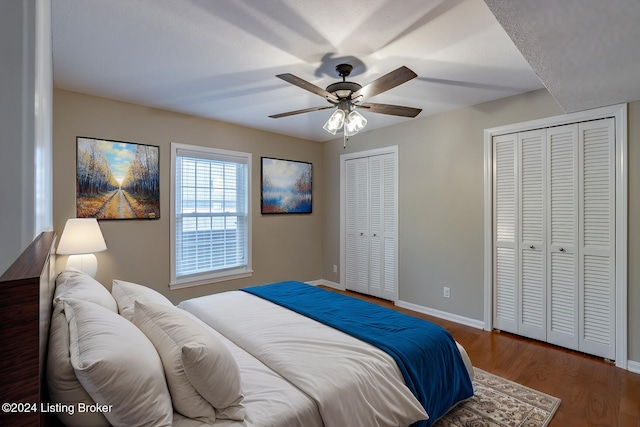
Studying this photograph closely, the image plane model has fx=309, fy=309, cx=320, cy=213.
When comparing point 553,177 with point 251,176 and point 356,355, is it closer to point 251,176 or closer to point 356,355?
point 356,355

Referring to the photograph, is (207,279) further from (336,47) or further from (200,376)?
(336,47)

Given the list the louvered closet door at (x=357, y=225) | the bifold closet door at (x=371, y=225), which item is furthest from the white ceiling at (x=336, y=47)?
the louvered closet door at (x=357, y=225)

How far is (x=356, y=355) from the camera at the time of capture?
63.7 inches

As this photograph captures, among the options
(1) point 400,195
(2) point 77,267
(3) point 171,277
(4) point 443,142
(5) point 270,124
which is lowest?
(3) point 171,277

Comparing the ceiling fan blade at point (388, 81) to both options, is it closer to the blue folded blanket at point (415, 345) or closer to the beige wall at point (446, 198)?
the blue folded blanket at point (415, 345)

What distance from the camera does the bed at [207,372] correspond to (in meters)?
0.97

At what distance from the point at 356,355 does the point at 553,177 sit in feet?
8.67

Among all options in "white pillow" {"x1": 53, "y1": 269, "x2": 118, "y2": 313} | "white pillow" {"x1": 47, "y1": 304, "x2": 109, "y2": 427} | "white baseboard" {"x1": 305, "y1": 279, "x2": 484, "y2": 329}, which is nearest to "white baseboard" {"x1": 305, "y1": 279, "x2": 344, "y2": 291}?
"white baseboard" {"x1": 305, "y1": 279, "x2": 484, "y2": 329}

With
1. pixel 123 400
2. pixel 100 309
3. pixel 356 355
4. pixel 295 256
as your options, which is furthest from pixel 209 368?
pixel 295 256

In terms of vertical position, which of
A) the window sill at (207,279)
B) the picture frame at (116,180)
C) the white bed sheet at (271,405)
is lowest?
the window sill at (207,279)

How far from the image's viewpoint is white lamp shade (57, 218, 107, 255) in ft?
8.73

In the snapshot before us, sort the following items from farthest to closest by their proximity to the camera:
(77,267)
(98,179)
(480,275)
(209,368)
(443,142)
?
(443,142)
(480,275)
(98,179)
(77,267)
(209,368)

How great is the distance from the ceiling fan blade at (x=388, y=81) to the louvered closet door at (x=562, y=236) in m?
1.92

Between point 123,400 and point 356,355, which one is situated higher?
point 123,400
